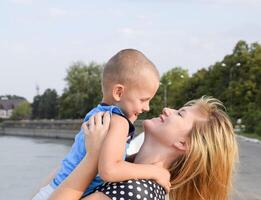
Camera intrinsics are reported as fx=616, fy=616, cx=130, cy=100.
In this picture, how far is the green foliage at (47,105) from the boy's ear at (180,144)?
99632mm

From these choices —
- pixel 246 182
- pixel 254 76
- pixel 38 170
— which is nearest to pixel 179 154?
pixel 246 182

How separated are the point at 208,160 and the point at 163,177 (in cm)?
20

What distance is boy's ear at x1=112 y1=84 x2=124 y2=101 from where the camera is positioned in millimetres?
2326

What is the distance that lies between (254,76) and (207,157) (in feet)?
156

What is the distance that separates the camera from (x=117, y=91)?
7.66ft

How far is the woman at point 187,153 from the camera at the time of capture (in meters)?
2.29

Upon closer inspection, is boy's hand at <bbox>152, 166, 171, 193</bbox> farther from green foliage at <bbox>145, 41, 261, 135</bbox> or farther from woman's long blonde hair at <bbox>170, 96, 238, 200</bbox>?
green foliage at <bbox>145, 41, 261, 135</bbox>

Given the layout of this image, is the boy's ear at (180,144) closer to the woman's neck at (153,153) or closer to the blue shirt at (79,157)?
the woman's neck at (153,153)

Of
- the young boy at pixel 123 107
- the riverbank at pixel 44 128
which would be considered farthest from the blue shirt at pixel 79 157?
the riverbank at pixel 44 128

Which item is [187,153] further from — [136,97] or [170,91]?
[170,91]

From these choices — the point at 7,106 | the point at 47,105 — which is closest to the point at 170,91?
the point at 47,105

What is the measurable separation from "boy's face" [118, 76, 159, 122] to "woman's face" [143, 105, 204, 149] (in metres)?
0.07

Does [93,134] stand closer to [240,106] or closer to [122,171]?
[122,171]

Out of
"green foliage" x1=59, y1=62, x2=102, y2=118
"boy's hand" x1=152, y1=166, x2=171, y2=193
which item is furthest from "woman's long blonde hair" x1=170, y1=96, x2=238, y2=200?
"green foliage" x1=59, y1=62, x2=102, y2=118
